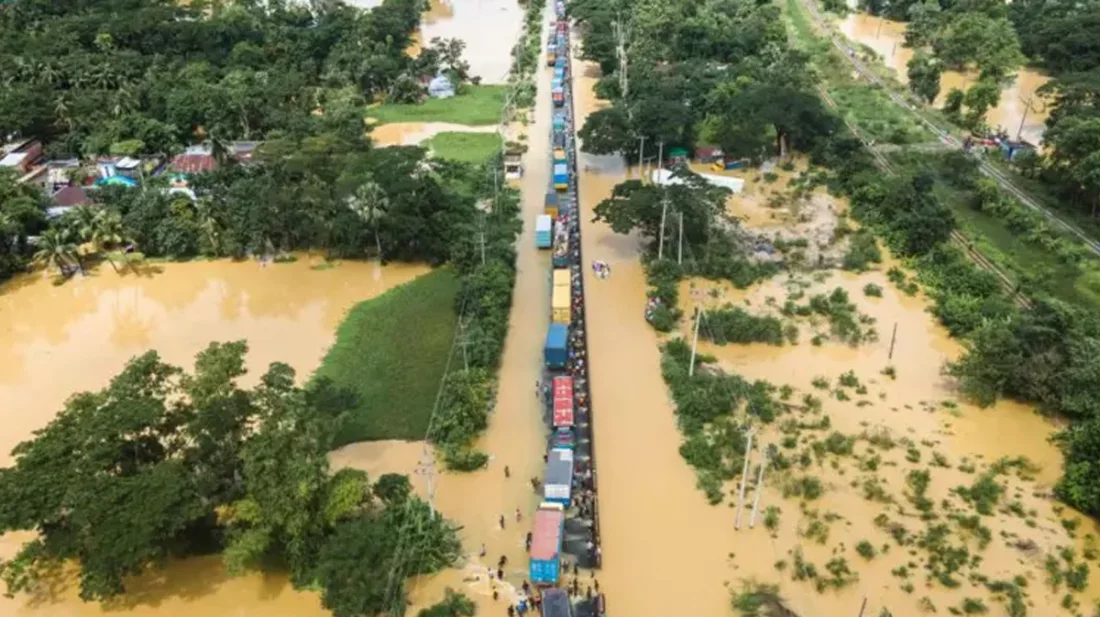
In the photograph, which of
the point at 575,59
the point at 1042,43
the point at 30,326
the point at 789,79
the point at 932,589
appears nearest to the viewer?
the point at 932,589

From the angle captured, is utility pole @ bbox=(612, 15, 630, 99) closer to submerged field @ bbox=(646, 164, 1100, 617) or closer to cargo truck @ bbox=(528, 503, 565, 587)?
submerged field @ bbox=(646, 164, 1100, 617)

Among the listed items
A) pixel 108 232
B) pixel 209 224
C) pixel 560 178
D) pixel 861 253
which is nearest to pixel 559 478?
pixel 861 253

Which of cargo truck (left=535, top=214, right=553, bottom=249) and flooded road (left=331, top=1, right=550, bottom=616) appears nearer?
flooded road (left=331, top=1, right=550, bottom=616)

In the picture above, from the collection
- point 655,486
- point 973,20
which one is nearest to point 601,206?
point 655,486

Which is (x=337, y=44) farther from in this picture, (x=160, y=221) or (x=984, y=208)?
(x=984, y=208)

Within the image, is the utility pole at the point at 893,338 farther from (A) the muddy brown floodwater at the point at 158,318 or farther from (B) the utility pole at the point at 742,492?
(A) the muddy brown floodwater at the point at 158,318

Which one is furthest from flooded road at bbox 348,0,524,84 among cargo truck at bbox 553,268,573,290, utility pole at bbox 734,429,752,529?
utility pole at bbox 734,429,752,529

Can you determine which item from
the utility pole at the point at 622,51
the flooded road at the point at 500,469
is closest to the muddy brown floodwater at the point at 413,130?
the utility pole at the point at 622,51
